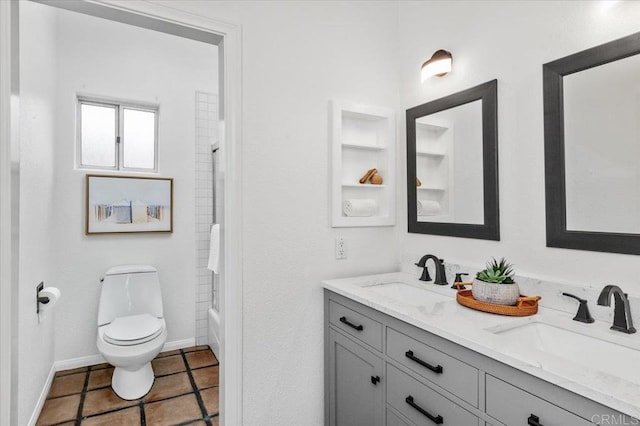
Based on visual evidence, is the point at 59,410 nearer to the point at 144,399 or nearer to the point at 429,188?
the point at 144,399

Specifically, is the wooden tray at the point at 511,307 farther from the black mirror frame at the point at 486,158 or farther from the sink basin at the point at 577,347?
the black mirror frame at the point at 486,158

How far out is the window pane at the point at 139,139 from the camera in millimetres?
3188

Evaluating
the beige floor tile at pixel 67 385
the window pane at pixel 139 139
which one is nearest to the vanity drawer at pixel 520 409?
the beige floor tile at pixel 67 385

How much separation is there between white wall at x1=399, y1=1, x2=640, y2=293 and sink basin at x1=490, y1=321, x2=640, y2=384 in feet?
0.76

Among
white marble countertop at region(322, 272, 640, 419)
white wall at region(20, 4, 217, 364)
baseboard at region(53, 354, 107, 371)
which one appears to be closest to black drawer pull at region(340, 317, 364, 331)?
white marble countertop at region(322, 272, 640, 419)

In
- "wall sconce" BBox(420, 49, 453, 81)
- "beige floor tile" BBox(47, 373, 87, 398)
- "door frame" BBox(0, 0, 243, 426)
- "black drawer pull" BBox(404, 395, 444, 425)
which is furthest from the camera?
"beige floor tile" BBox(47, 373, 87, 398)

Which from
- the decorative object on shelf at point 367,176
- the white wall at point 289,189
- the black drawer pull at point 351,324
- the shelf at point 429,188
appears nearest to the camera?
the black drawer pull at point 351,324

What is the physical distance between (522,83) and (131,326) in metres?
2.87

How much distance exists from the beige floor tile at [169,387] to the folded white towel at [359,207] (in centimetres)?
174

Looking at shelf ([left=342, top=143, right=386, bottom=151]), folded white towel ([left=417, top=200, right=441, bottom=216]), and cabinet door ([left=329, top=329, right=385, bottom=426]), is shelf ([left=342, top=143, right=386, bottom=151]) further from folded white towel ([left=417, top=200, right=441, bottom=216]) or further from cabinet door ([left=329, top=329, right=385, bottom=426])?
cabinet door ([left=329, top=329, right=385, bottom=426])

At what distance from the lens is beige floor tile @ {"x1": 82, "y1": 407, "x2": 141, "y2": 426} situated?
2.15m

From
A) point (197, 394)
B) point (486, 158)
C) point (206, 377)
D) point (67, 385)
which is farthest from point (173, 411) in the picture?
point (486, 158)

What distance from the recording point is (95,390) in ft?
8.29

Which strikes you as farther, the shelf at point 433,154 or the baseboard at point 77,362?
the baseboard at point 77,362
